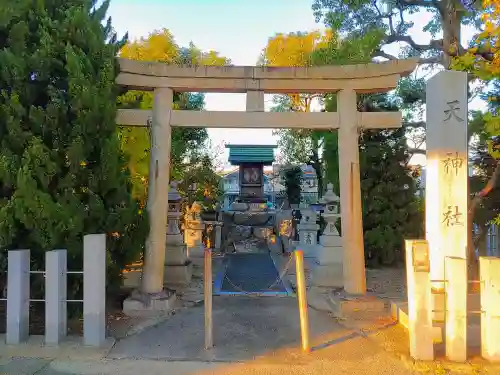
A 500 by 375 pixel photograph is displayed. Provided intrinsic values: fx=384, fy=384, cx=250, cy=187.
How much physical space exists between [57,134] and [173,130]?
34.3 ft

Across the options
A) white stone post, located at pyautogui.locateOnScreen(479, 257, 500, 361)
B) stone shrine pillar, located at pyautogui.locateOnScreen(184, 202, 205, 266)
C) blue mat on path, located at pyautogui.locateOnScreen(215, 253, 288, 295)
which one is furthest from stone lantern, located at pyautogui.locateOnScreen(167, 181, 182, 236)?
white stone post, located at pyautogui.locateOnScreen(479, 257, 500, 361)

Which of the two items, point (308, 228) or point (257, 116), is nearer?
point (257, 116)

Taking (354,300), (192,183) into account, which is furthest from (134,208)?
(192,183)

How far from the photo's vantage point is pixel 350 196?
19.9 feet

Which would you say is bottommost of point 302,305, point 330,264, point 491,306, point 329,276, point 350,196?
point 329,276

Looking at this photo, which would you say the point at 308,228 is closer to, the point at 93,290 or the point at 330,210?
the point at 330,210

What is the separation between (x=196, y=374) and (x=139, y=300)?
2340mm

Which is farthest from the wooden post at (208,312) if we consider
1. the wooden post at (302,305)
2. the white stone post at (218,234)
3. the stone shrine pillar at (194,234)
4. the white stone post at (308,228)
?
the white stone post at (218,234)

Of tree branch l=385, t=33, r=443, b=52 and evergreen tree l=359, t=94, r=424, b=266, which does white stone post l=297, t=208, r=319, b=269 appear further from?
tree branch l=385, t=33, r=443, b=52

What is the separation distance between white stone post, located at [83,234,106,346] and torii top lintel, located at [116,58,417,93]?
260 cm

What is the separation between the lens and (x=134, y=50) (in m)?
16.1

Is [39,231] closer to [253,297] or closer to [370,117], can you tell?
[253,297]

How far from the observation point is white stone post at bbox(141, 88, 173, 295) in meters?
5.97

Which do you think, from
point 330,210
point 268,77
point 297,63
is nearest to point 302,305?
point 268,77
